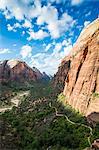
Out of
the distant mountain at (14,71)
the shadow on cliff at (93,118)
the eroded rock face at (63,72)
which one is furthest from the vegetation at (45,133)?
the distant mountain at (14,71)

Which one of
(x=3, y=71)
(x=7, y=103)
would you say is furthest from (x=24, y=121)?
(x=3, y=71)

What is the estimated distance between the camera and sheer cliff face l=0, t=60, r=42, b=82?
541 ft

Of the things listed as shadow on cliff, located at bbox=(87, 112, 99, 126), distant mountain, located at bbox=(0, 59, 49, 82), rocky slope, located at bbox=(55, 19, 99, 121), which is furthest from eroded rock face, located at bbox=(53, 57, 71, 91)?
shadow on cliff, located at bbox=(87, 112, 99, 126)

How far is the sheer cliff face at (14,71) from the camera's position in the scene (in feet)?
541

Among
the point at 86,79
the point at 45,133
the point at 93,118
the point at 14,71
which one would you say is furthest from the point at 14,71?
the point at 45,133

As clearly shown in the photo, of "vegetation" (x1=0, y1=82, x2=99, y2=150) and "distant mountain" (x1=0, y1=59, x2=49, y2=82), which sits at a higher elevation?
"distant mountain" (x1=0, y1=59, x2=49, y2=82)

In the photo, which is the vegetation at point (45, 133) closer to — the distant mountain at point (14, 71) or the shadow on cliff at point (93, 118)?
the shadow on cliff at point (93, 118)

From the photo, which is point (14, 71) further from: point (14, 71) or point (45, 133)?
point (45, 133)

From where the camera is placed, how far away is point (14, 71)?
172m

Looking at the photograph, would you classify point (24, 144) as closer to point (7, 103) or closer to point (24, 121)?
point (24, 121)

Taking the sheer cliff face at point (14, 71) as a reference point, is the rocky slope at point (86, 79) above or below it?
below

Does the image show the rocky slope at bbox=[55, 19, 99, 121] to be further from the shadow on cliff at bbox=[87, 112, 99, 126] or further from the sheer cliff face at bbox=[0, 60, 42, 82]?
the sheer cliff face at bbox=[0, 60, 42, 82]

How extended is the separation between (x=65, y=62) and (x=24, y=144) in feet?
247

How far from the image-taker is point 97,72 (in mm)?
57062
